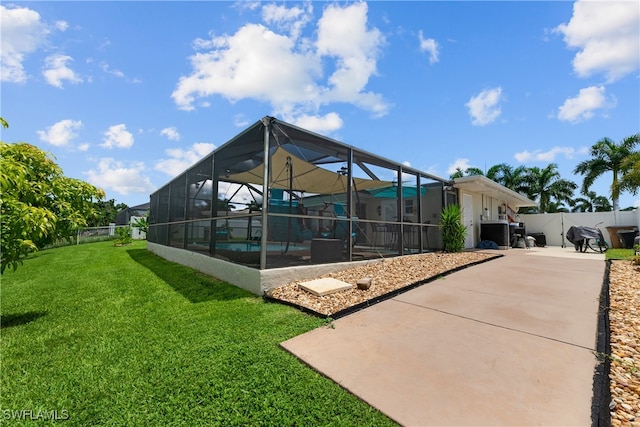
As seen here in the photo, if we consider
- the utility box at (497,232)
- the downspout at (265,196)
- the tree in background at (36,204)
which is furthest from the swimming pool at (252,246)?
the utility box at (497,232)

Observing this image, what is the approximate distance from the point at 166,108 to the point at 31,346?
7.83 metres

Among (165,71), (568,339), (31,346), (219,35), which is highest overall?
(219,35)

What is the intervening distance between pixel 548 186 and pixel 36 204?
32636mm

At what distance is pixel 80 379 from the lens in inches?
92.7

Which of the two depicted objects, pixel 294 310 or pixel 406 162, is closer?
pixel 294 310

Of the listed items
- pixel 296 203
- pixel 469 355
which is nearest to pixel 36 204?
pixel 296 203

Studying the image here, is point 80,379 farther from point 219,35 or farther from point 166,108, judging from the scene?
point 166,108

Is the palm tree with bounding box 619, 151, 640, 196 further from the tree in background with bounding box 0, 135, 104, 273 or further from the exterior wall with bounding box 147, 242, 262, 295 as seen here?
the tree in background with bounding box 0, 135, 104, 273

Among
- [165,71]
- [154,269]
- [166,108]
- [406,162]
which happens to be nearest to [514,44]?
[406,162]

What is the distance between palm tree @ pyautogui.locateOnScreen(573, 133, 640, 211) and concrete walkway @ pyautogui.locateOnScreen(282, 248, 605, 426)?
69.6ft

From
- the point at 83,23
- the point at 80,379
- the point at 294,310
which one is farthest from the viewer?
the point at 83,23

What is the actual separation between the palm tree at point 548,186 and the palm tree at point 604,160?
12.8ft

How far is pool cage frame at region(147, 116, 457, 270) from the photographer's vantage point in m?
5.25

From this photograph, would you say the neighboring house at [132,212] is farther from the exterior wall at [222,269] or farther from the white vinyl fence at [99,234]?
the exterior wall at [222,269]
